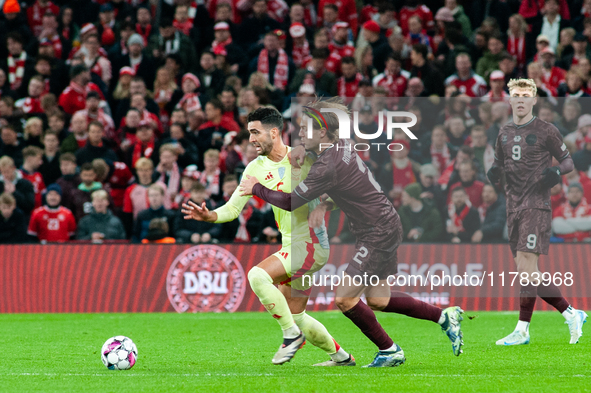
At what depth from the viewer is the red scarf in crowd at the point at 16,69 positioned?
17.0 meters

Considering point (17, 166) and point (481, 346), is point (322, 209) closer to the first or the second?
point (481, 346)

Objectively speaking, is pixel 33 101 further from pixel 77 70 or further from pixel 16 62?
pixel 16 62

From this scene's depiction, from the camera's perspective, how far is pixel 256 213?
12680mm

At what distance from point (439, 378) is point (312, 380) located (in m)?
0.96

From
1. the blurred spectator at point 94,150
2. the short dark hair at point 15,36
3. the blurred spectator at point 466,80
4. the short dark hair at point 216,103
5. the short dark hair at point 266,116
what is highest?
the short dark hair at point 15,36

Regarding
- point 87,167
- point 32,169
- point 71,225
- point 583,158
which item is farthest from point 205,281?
point 583,158

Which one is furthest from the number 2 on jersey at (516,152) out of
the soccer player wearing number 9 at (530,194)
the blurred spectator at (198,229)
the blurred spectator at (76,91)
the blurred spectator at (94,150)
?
the blurred spectator at (76,91)

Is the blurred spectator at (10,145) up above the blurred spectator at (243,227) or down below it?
above

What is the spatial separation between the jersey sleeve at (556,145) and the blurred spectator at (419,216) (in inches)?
139

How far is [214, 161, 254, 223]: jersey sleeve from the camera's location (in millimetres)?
7230

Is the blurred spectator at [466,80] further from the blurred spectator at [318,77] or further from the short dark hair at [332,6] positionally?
the short dark hair at [332,6]

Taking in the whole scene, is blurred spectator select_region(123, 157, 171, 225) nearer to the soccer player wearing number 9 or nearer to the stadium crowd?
the stadium crowd

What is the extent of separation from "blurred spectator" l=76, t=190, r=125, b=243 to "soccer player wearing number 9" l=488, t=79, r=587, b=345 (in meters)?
6.46

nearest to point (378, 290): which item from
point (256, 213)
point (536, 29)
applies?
point (256, 213)
